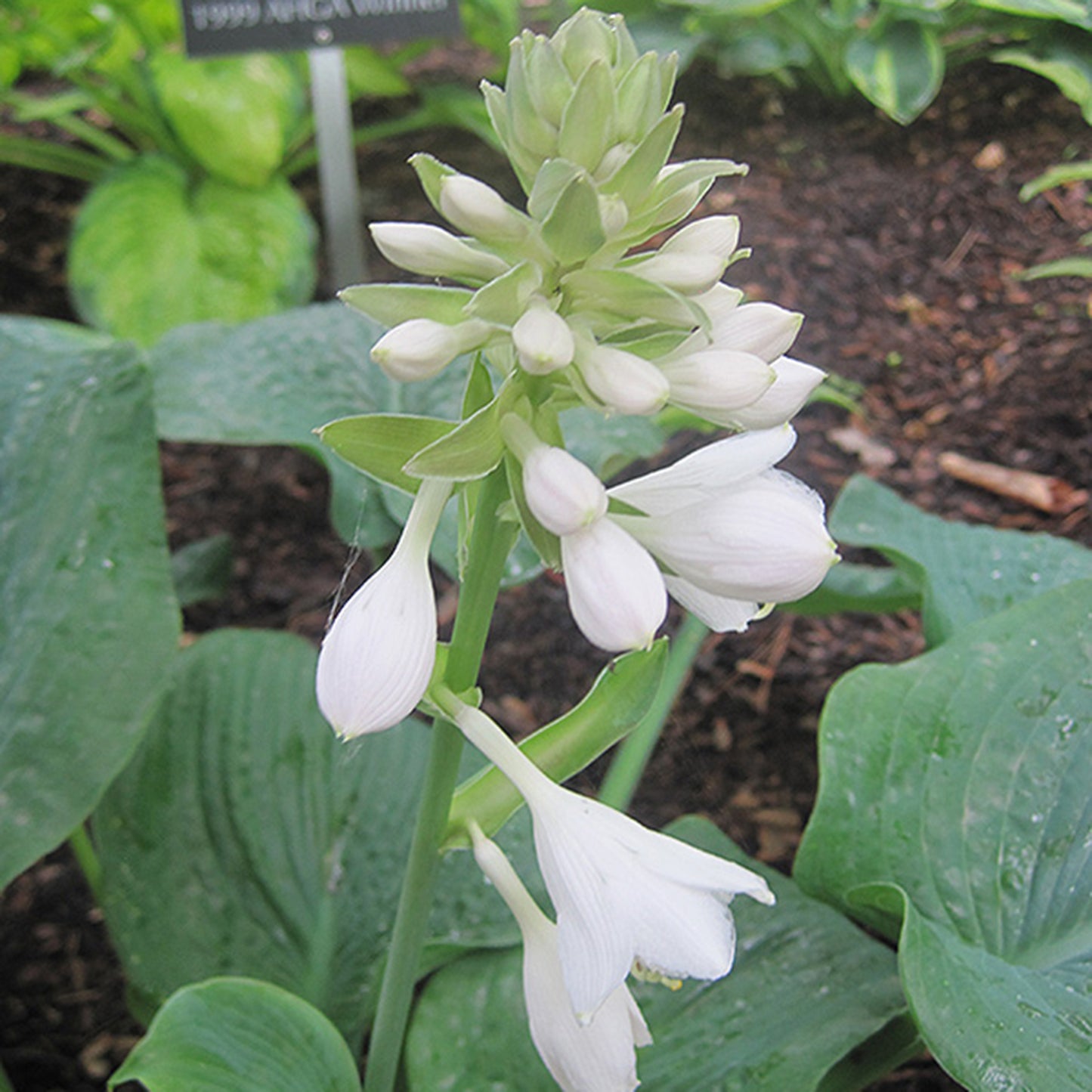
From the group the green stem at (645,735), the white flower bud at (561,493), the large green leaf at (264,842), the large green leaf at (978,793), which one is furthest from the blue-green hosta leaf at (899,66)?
the white flower bud at (561,493)

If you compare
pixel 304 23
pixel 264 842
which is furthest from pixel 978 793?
pixel 304 23

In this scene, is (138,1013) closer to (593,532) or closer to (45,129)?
(593,532)

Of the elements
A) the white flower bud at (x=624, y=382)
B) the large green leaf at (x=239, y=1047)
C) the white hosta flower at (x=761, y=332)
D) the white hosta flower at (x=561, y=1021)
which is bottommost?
the large green leaf at (x=239, y=1047)

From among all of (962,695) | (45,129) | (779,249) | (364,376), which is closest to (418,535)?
(962,695)

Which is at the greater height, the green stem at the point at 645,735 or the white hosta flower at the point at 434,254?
the white hosta flower at the point at 434,254

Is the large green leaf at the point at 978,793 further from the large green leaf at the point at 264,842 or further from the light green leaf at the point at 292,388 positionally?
the light green leaf at the point at 292,388
